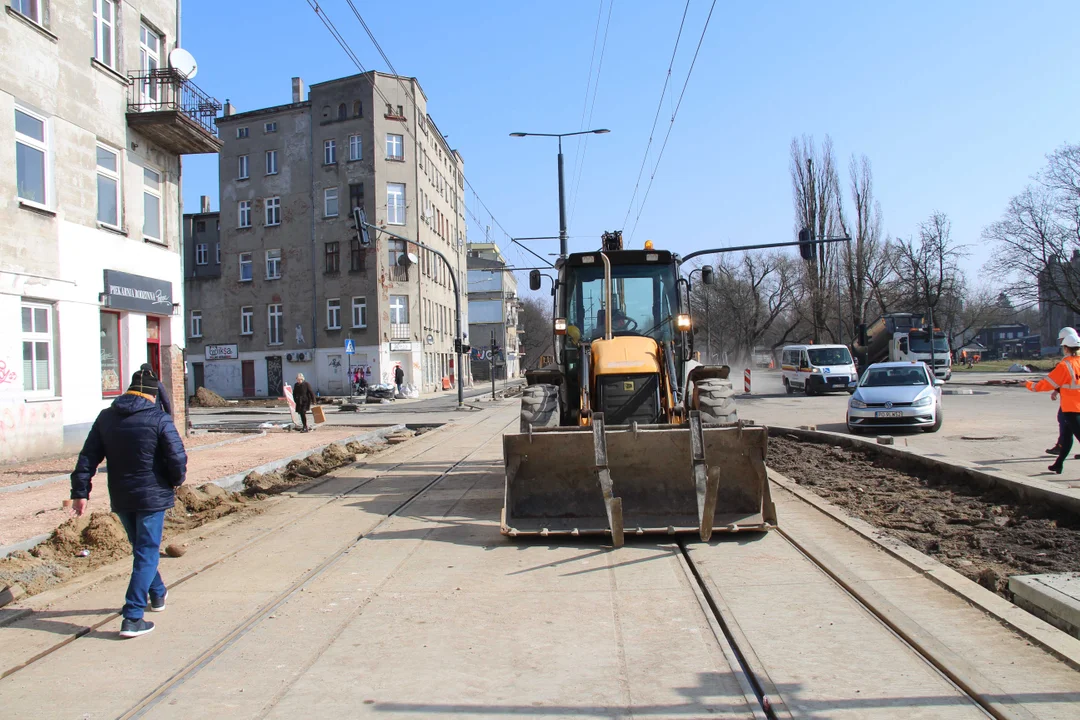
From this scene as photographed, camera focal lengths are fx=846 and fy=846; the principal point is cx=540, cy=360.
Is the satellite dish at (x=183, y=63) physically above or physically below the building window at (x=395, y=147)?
below

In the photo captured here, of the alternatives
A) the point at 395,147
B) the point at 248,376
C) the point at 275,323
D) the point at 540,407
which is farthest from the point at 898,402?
the point at 248,376

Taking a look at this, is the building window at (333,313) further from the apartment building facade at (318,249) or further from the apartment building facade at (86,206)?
the apartment building facade at (86,206)

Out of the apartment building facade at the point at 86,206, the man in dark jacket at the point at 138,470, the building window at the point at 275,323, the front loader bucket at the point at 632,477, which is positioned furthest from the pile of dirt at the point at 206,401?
the man in dark jacket at the point at 138,470

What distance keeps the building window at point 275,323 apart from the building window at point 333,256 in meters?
3.99

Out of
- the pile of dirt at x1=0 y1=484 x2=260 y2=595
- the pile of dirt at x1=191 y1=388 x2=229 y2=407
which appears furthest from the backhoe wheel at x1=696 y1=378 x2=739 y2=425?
the pile of dirt at x1=191 y1=388 x2=229 y2=407

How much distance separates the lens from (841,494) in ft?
34.3

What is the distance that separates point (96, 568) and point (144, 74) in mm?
14108

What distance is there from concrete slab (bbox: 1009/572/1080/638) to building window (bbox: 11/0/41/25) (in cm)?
1657

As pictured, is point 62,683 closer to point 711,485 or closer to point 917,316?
point 711,485

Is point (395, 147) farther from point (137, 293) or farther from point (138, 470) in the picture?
point (138, 470)

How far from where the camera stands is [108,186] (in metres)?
17.0

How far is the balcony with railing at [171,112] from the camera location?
17.7 meters

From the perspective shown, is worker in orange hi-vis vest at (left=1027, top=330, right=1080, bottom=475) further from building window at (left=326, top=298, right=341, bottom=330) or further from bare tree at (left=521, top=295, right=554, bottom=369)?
bare tree at (left=521, top=295, right=554, bottom=369)

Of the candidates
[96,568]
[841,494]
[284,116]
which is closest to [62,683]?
[96,568]
